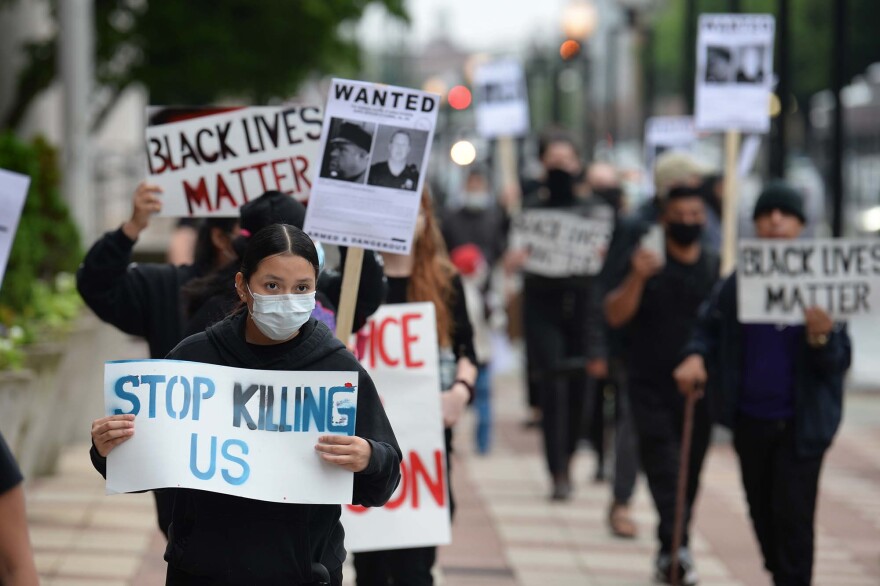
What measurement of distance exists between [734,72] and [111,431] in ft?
24.8

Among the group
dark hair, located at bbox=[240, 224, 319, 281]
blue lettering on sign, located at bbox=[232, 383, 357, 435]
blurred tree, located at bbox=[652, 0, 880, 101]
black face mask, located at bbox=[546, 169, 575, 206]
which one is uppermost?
blurred tree, located at bbox=[652, 0, 880, 101]

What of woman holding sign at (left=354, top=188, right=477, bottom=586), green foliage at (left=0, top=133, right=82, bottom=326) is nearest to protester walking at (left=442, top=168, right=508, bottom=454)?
green foliage at (left=0, top=133, right=82, bottom=326)

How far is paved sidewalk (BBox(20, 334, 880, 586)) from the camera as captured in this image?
316 inches

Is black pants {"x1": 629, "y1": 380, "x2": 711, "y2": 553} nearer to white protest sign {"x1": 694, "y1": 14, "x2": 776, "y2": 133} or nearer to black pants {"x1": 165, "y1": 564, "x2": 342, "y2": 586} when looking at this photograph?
white protest sign {"x1": 694, "y1": 14, "x2": 776, "y2": 133}

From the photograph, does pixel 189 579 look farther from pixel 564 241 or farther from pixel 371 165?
pixel 564 241

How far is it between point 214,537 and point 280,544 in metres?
0.16

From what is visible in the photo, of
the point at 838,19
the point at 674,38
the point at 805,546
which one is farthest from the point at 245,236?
the point at 674,38

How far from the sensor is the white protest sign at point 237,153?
6418mm

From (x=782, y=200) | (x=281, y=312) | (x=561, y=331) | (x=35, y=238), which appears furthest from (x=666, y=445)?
(x=35, y=238)

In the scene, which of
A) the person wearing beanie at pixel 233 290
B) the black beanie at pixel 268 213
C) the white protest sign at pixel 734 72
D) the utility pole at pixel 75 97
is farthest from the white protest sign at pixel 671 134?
the black beanie at pixel 268 213

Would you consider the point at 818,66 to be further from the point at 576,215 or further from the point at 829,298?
the point at 829,298

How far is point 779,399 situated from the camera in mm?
6668

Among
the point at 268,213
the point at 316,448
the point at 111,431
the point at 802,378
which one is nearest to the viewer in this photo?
the point at 111,431

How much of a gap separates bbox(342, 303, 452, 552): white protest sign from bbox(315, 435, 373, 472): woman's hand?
6.57 ft
